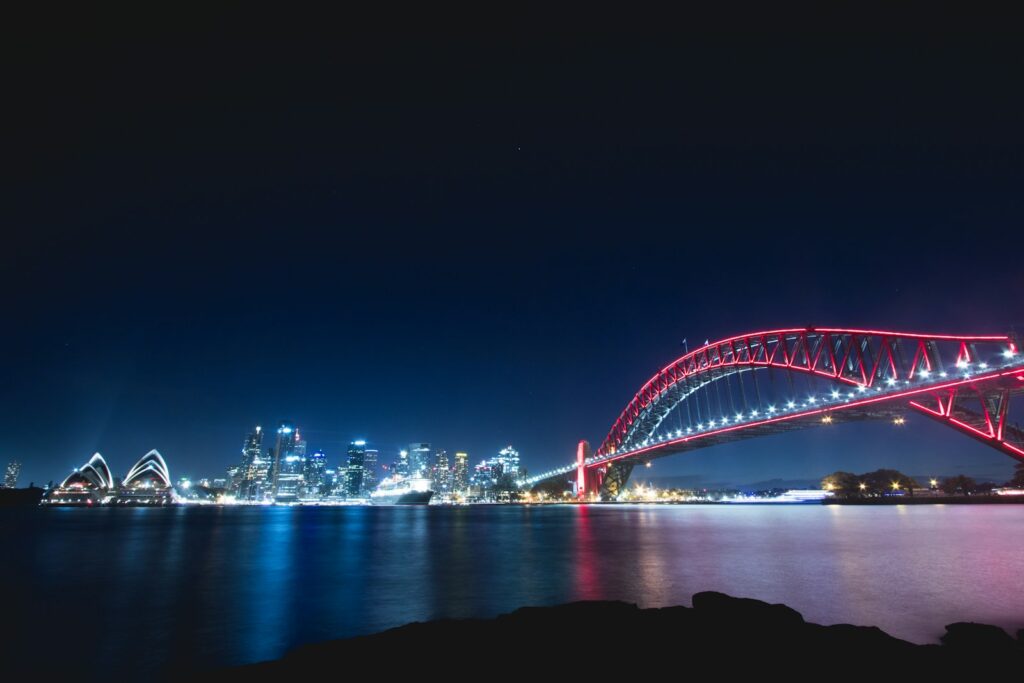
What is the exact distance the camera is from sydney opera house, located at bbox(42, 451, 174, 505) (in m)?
122

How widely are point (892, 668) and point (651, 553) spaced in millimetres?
17814

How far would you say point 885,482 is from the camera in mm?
95250

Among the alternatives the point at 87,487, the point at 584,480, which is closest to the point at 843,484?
the point at 584,480

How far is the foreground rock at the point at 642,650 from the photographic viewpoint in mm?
7027

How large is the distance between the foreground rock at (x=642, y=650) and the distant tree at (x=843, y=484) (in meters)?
101

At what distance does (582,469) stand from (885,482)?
55013mm

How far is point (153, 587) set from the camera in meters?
17.4

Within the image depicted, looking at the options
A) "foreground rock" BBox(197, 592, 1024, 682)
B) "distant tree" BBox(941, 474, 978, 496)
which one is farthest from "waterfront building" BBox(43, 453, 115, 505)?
"distant tree" BBox(941, 474, 978, 496)

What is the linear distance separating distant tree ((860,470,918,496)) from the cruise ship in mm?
89988

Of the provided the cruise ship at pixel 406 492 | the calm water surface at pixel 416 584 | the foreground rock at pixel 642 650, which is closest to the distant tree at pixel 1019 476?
the calm water surface at pixel 416 584

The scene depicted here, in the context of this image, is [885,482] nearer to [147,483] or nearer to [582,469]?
[582,469]

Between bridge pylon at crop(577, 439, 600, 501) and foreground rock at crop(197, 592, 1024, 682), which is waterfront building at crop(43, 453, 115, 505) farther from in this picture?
foreground rock at crop(197, 592, 1024, 682)

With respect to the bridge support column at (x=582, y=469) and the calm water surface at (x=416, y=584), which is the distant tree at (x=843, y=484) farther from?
the calm water surface at (x=416, y=584)

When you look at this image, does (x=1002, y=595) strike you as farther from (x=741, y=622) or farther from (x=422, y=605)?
(x=422, y=605)
